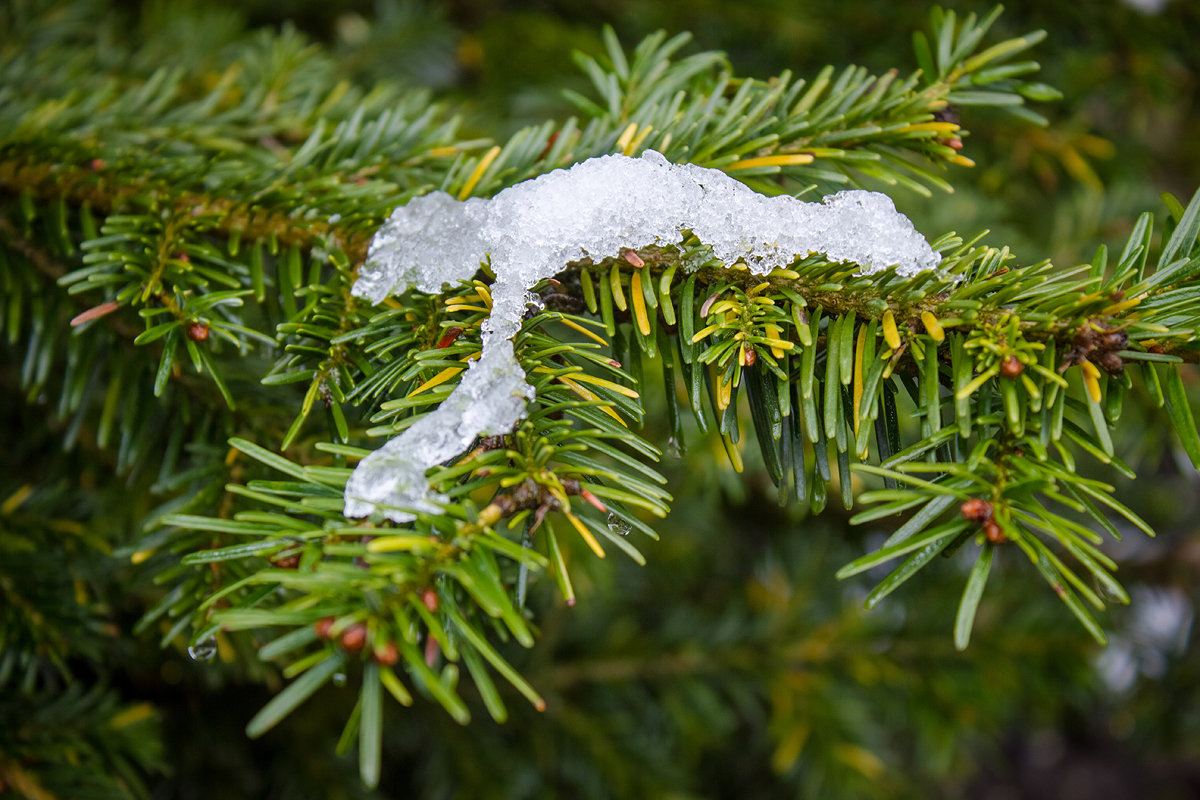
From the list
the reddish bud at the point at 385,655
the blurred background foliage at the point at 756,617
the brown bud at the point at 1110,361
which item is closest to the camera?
the reddish bud at the point at 385,655

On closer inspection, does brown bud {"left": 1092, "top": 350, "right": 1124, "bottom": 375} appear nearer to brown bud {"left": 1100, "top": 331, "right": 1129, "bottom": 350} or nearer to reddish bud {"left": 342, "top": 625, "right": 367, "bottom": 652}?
brown bud {"left": 1100, "top": 331, "right": 1129, "bottom": 350}

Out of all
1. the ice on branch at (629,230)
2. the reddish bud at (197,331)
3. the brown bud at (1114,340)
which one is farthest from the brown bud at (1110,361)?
the reddish bud at (197,331)

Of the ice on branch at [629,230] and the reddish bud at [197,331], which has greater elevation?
the ice on branch at [629,230]

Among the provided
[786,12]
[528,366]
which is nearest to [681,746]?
[528,366]

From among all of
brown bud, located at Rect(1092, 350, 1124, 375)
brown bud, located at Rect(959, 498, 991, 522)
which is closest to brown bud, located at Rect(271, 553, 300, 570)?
brown bud, located at Rect(959, 498, 991, 522)

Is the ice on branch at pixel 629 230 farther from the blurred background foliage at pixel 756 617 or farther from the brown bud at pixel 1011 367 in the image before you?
the blurred background foliage at pixel 756 617

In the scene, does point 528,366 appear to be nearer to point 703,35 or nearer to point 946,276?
point 946,276
